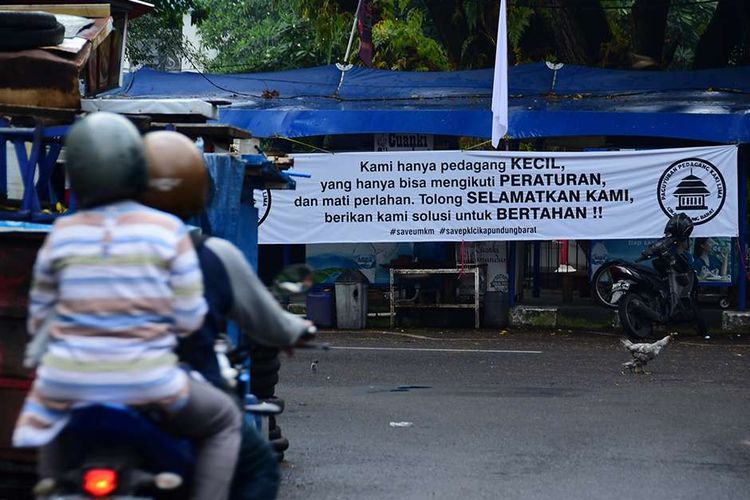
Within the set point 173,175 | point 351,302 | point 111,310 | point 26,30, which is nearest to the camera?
point 111,310

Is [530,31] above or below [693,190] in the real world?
above

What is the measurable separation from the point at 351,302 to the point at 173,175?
13.7 metres

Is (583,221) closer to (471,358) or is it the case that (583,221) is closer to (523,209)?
(523,209)

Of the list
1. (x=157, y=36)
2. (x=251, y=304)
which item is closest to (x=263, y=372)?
(x=251, y=304)

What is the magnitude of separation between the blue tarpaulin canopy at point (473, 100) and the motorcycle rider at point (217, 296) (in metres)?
13.5

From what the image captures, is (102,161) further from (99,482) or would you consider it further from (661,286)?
(661,286)

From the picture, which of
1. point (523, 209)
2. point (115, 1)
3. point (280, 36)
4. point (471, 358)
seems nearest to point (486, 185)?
point (523, 209)

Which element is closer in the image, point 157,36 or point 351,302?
point 351,302

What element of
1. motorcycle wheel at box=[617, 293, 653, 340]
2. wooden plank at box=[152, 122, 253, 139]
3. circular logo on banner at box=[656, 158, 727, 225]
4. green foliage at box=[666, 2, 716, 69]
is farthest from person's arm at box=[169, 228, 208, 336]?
green foliage at box=[666, 2, 716, 69]

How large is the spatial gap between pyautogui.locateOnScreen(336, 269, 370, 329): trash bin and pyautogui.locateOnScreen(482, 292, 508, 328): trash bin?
1.65 m

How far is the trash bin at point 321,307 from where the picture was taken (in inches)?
697

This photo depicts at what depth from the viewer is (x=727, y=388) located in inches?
466

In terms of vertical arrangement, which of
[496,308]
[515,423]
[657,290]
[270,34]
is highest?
[270,34]

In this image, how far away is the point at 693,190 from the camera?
55.8 ft
